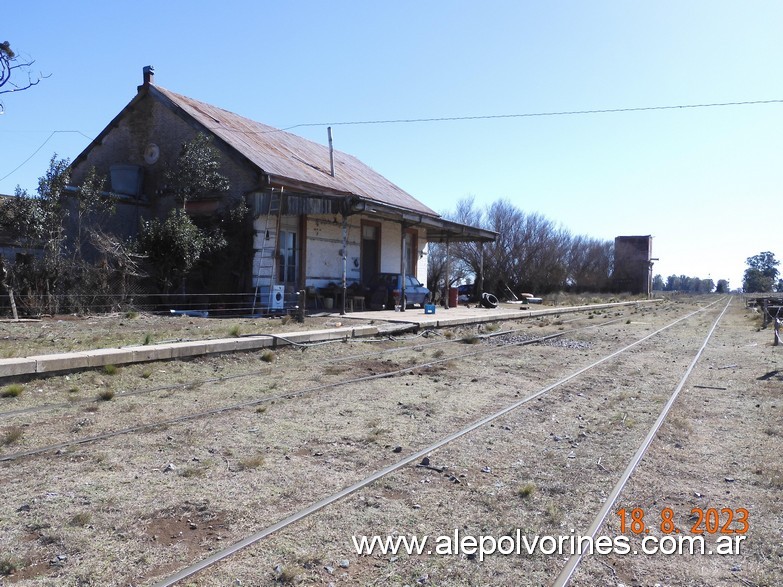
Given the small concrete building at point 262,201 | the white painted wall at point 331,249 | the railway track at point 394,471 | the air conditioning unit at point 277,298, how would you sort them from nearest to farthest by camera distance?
the railway track at point 394,471 < the air conditioning unit at point 277,298 < the small concrete building at point 262,201 < the white painted wall at point 331,249

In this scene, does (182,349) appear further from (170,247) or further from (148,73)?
(148,73)

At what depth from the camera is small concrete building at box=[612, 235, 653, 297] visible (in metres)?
76.3

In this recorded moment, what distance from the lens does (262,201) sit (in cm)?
2047

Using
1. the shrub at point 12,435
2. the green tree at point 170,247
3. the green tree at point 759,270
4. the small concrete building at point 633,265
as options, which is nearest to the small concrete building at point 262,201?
the green tree at point 170,247

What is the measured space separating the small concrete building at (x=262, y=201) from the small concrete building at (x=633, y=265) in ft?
175

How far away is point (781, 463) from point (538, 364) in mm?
6443

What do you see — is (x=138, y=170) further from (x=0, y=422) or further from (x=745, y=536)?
(x=745, y=536)

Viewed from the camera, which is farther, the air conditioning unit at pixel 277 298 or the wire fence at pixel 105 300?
the air conditioning unit at pixel 277 298

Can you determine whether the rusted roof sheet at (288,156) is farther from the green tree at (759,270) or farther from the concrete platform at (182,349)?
the green tree at (759,270)

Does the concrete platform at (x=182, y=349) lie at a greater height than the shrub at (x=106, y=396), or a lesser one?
greater

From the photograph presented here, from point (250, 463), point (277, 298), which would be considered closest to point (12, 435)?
point (250, 463)

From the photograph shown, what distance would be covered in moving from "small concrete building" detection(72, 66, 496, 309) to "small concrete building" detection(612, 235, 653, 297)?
53.2 m

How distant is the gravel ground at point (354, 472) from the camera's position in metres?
3.71

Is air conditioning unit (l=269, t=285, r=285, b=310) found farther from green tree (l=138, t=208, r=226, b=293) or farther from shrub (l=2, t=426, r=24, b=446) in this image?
shrub (l=2, t=426, r=24, b=446)
